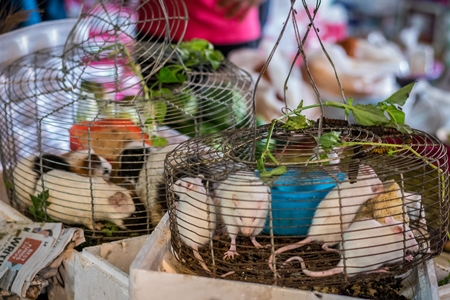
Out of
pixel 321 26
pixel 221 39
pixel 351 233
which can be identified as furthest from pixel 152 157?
pixel 321 26

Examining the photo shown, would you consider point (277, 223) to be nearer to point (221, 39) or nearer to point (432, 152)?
point (432, 152)

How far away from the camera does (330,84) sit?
6.40 ft

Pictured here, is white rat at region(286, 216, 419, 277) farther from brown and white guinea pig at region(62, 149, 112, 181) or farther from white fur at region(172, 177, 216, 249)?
brown and white guinea pig at region(62, 149, 112, 181)

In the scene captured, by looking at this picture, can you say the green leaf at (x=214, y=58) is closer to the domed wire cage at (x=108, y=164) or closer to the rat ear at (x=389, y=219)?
the domed wire cage at (x=108, y=164)

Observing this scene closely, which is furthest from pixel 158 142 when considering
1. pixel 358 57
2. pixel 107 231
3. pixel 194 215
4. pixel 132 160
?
pixel 358 57

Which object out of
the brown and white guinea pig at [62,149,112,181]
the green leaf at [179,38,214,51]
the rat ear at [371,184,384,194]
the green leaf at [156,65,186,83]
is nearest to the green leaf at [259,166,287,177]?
the rat ear at [371,184,384,194]

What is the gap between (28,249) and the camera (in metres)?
0.84

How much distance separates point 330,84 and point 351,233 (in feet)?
4.42

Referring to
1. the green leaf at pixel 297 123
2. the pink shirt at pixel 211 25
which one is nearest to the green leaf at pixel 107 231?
the green leaf at pixel 297 123

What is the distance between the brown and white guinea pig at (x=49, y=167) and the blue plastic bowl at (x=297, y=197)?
332 millimetres

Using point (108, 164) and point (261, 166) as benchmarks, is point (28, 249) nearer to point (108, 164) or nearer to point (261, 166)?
point (108, 164)

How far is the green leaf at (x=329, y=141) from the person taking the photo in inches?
26.8

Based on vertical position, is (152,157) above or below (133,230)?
above

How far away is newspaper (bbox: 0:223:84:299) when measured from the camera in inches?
31.0
